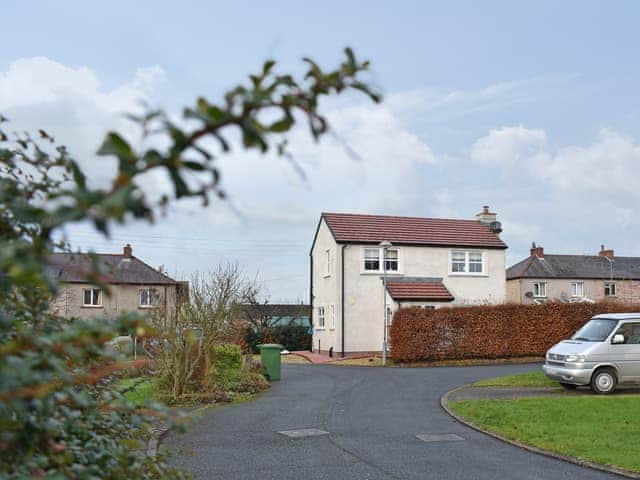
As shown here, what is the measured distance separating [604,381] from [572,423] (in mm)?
5345

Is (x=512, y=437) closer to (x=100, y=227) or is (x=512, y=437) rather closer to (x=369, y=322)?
(x=100, y=227)

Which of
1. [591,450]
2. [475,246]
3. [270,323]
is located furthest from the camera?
[270,323]

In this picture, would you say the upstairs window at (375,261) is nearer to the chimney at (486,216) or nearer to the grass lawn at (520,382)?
the chimney at (486,216)

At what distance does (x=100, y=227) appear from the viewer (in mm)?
1437

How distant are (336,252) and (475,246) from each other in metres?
7.76

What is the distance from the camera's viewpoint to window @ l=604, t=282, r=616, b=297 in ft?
188

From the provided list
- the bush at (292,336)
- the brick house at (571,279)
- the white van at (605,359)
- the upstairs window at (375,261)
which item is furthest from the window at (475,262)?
the white van at (605,359)

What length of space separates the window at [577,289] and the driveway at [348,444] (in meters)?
40.8

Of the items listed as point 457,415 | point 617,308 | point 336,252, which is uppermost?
point 336,252

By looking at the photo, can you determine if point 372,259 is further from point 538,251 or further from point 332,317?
point 538,251

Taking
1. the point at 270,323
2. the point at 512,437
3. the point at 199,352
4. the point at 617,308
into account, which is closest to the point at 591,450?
the point at 512,437

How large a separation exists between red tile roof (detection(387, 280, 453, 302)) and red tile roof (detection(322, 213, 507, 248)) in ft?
7.69

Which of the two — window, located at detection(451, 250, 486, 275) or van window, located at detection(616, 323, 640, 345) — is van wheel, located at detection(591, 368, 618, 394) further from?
window, located at detection(451, 250, 486, 275)

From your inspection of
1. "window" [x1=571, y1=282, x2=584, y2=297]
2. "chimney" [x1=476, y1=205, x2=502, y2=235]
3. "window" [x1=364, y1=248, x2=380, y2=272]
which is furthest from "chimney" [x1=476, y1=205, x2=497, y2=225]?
"window" [x1=571, y1=282, x2=584, y2=297]
